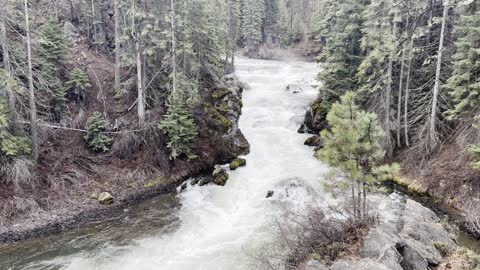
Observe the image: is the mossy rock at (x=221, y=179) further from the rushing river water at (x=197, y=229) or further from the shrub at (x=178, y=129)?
the shrub at (x=178, y=129)

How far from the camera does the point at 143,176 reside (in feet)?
55.7

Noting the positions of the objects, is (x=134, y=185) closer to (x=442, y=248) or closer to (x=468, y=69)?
(x=442, y=248)

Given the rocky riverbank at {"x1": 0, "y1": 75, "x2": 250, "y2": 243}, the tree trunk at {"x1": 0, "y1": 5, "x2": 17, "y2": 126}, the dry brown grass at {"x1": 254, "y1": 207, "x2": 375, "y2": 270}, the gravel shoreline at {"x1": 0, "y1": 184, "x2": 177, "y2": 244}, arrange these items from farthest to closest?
the tree trunk at {"x1": 0, "y1": 5, "x2": 17, "y2": 126}
the rocky riverbank at {"x1": 0, "y1": 75, "x2": 250, "y2": 243}
the gravel shoreline at {"x1": 0, "y1": 184, "x2": 177, "y2": 244}
the dry brown grass at {"x1": 254, "y1": 207, "x2": 375, "y2": 270}

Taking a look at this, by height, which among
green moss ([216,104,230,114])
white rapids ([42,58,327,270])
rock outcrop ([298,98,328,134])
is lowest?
white rapids ([42,58,327,270])

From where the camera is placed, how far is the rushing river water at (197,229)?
11.5 m

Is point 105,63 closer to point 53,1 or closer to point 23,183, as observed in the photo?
point 53,1

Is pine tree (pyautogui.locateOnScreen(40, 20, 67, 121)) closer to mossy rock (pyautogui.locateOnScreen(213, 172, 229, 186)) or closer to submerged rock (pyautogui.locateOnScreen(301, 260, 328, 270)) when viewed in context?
mossy rock (pyautogui.locateOnScreen(213, 172, 229, 186))

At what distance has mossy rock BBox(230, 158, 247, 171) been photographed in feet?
64.9

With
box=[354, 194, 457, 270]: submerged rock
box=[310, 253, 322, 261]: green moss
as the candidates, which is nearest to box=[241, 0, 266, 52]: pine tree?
box=[354, 194, 457, 270]: submerged rock

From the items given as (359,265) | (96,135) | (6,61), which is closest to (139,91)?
(96,135)

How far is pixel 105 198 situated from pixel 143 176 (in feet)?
7.70

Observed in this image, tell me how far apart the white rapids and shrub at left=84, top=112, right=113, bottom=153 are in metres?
4.60

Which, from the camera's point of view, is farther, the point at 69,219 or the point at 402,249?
the point at 69,219

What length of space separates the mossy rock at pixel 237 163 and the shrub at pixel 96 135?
6.70 meters
